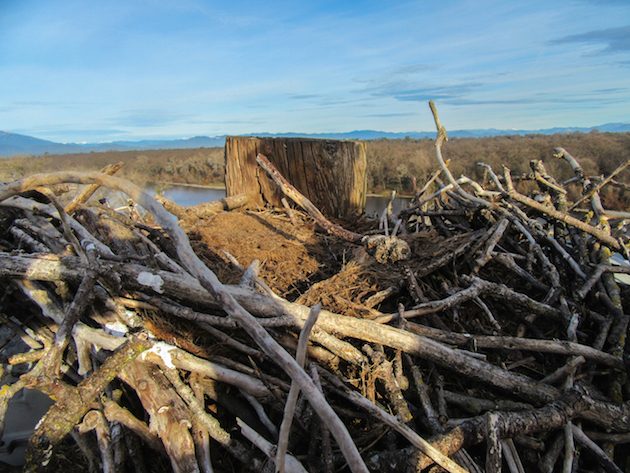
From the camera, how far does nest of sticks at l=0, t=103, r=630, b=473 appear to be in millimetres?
1749

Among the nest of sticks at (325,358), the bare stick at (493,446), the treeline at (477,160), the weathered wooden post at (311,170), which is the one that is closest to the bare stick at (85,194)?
the nest of sticks at (325,358)

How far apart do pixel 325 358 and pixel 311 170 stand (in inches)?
112

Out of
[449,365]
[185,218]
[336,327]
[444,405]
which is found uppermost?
[185,218]

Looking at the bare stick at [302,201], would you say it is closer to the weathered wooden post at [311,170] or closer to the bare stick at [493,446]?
the weathered wooden post at [311,170]

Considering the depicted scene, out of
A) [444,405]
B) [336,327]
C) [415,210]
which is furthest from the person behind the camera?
[415,210]

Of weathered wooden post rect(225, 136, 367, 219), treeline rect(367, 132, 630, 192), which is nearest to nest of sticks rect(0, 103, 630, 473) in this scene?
weathered wooden post rect(225, 136, 367, 219)

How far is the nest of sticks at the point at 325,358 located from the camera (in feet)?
5.74

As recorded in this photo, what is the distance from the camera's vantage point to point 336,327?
86.9 inches

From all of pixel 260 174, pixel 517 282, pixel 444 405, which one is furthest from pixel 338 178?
pixel 444 405

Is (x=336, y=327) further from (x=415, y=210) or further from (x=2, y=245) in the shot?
(x=2, y=245)

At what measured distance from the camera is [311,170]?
4617mm

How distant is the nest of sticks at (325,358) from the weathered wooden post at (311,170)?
1.60 meters

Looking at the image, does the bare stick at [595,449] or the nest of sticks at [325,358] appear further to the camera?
the bare stick at [595,449]

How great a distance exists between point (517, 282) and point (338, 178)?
2.19 metres
